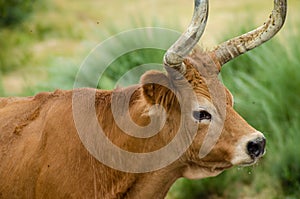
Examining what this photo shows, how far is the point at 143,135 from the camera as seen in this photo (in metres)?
6.49

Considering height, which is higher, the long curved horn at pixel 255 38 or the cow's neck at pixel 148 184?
the long curved horn at pixel 255 38

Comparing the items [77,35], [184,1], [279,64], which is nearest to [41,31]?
[77,35]

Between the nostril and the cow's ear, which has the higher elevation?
the cow's ear

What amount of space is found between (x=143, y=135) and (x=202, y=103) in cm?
59

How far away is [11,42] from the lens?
1905 centimetres

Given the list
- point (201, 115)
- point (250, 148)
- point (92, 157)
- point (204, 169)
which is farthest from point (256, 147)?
point (92, 157)

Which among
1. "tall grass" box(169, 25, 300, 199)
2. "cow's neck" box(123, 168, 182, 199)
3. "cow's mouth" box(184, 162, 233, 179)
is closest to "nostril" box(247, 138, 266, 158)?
"cow's mouth" box(184, 162, 233, 179)

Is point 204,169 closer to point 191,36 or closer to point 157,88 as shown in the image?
point 157,88

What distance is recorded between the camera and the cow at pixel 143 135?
20.5 feet

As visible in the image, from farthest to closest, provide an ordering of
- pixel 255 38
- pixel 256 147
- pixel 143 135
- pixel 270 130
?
pixel 270 130 → pixel 255 38 → pixel 143 135 → pixel 256 147

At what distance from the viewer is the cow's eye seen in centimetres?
627

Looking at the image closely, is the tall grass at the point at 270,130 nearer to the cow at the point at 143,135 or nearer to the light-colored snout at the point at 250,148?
the cow at the point at 143,135

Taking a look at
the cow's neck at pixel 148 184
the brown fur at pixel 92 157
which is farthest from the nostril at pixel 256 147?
the cow's neck at pixel 148 184

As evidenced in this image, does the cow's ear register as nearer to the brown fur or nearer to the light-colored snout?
the brown fur
